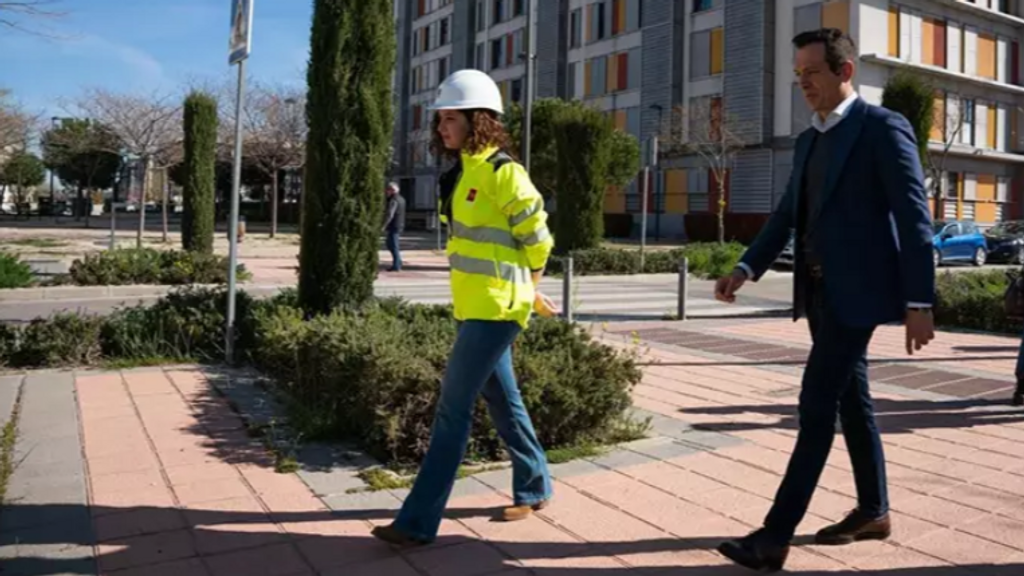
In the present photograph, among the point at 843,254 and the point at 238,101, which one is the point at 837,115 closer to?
the point at 843,254

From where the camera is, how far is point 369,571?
3.31 m

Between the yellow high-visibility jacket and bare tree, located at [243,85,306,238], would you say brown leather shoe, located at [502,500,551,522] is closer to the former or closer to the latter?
the yellow high-visibility jacket

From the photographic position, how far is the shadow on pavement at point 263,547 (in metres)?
3.33

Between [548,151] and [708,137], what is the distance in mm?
10643

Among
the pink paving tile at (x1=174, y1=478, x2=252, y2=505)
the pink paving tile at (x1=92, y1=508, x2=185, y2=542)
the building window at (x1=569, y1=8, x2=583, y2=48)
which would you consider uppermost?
the building window at (x1=569, y1=8, x2=583, y2=48)

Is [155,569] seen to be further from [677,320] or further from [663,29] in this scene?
[663,29]

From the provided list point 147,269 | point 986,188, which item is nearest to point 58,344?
point 147,269

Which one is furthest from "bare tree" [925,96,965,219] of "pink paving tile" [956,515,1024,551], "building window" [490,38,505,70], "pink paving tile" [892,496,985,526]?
"pink paving tile" [956,515,1024,551]

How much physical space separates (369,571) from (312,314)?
15.2 ft

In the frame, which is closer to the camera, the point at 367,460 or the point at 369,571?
the point at 369,571

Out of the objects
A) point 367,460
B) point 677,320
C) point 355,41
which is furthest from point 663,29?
point 367,460

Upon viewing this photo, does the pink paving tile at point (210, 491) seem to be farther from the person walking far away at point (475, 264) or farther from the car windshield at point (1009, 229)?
the car windshield at point (1009, 229)

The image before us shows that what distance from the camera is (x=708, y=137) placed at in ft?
130

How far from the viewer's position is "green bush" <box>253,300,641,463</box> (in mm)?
4688
